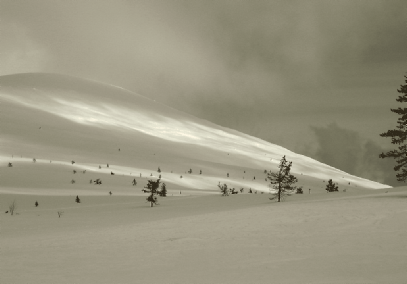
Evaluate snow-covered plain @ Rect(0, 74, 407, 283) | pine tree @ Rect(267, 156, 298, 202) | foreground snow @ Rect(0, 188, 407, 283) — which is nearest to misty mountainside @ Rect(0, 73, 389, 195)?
snow-covered plain @ Rect(0, 74, 407, 283)

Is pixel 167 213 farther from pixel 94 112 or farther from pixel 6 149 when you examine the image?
pixel 94 112

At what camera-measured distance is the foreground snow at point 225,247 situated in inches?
370

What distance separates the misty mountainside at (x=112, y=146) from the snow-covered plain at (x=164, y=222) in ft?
1.13

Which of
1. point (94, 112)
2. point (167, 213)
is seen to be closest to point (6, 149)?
point (167, 213)

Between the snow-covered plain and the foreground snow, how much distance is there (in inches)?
1.8

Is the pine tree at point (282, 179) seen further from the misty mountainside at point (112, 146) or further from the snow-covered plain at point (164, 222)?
the misty mountainside at point (112, 146)

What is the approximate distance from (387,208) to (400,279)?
11.8 metres

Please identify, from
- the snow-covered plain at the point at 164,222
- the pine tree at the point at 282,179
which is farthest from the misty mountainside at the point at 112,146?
the pine tree at the point at 282,179

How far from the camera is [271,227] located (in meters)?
16.1

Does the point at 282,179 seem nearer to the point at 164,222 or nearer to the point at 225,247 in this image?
the point at 164,222

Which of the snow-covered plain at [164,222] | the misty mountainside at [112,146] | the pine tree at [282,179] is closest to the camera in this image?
the snow-covered plain at [164,222]

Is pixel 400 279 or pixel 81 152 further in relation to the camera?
pixel 81 152

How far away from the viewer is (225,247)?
12617 millimetres

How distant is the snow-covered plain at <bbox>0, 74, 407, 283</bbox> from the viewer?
985 cm
